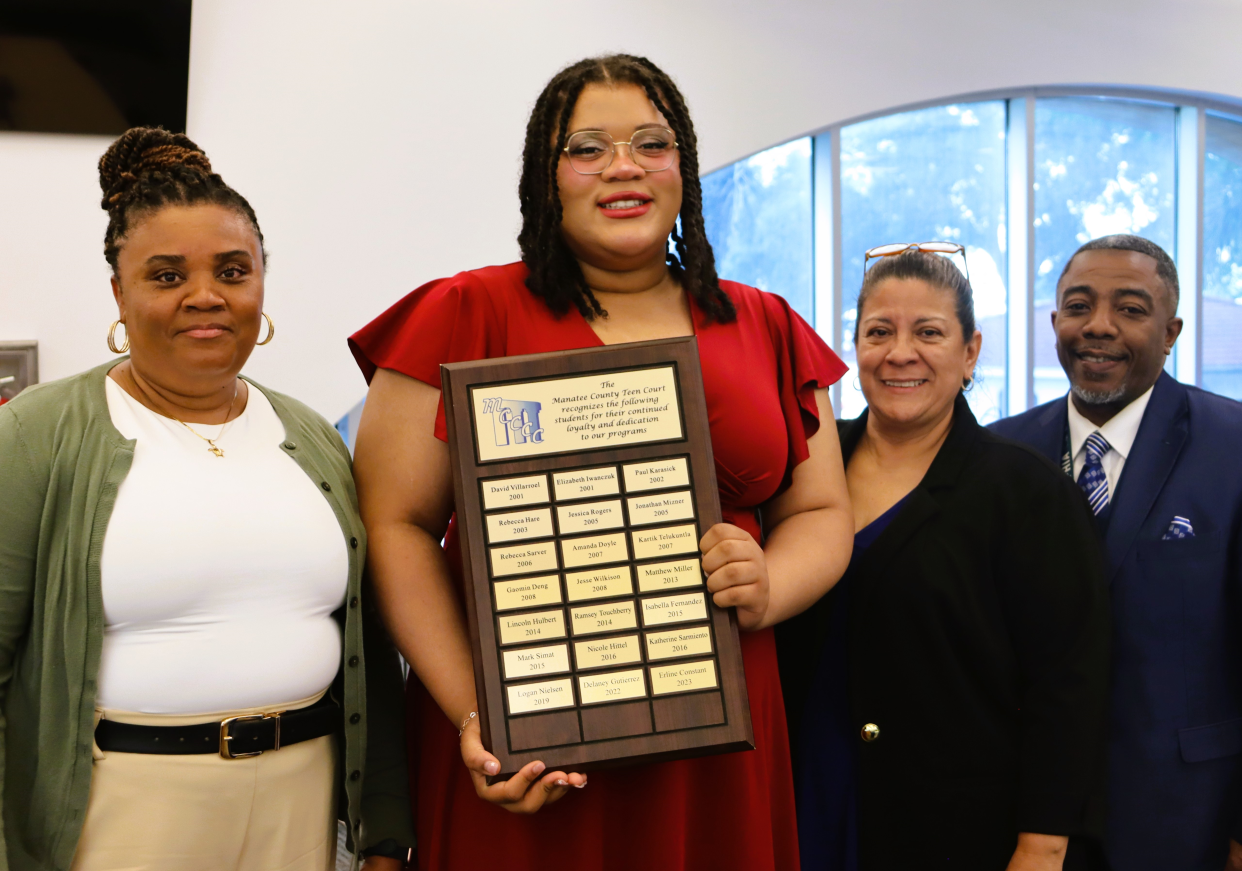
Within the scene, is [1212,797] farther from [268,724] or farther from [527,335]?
[268,724]

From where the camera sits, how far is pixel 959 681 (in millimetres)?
1639

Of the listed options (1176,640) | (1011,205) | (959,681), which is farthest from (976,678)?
(1011,205)

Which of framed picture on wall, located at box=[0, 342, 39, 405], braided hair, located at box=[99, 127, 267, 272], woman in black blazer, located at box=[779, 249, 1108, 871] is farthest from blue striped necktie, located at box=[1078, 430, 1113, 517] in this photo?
framed picture on wall, located at box=[0, 342, 39, 405]

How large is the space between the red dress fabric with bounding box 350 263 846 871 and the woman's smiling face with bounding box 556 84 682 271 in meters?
0.13

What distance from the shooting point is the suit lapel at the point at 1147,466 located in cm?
186

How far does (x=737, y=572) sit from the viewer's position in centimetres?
127

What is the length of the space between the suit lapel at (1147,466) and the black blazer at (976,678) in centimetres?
21

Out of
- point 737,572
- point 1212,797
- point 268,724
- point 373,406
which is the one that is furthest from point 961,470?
point 268,724

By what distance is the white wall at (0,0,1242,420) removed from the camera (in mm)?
3502

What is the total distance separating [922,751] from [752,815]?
381 mm

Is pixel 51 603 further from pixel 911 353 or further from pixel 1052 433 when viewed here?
pixel 1052 433

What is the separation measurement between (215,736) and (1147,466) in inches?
68.4

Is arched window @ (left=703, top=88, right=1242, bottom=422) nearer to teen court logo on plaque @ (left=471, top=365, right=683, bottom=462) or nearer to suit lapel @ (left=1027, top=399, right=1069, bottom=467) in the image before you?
suit lapel @ (left=1027, top=399, right=1069, bottom=467)

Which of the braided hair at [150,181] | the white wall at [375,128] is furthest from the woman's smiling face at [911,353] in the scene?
the white wall at [375,128]
